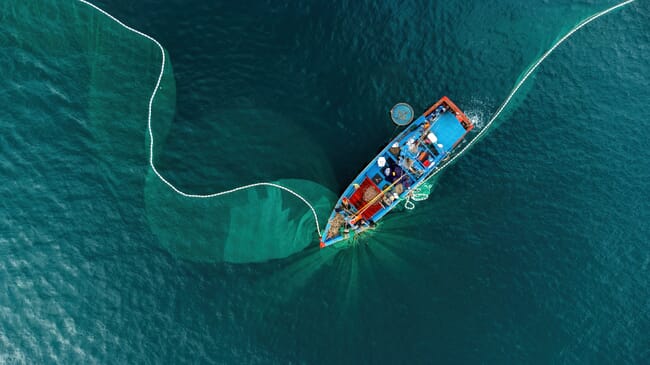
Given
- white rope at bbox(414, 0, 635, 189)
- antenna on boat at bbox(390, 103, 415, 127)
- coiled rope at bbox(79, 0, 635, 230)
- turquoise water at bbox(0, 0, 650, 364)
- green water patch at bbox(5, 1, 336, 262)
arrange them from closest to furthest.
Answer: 1. turquoise water at bbox(0, 0, 650, 364)
2. green water patch at bbox(5, 1, 336, 262)
3. coiled rope at bbox(79, 0, 635, 230)
4. antenna on boat at bbox(390, 103, 415, 127)
5. white rope at bbox(414, 0, 635, 189)

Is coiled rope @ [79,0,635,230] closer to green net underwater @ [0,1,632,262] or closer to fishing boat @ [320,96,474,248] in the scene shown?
green net underwater @ [0,1,632,262]

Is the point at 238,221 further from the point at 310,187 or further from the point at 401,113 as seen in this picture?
the point at 401,113

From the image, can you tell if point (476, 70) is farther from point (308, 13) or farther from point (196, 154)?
point (196, 154)

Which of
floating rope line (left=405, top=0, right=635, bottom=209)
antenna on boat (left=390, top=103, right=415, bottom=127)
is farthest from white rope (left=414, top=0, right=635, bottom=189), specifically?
antenna on boat (left=390, top=103, right=415, bottom=127)

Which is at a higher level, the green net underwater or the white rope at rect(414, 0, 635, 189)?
the white rope at rect(414, 0, 635, 189)

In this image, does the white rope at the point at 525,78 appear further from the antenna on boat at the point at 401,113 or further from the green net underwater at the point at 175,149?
the antenna on boat at the point at 401,113

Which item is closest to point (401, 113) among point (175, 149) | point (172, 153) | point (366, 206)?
point (366, 206)
